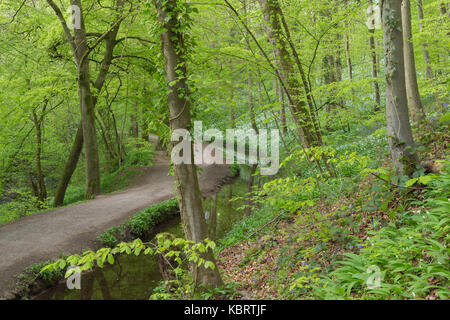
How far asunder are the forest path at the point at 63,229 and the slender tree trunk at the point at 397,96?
Answer: 2.69 meters

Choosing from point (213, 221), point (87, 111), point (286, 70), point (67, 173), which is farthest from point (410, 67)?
point (67, 173)

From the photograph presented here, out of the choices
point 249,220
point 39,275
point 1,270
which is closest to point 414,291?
point 249,220

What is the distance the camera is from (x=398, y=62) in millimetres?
3654

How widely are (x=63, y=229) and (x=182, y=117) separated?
251 inches

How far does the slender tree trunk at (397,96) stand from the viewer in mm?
3656

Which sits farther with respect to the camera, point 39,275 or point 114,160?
point 114,160

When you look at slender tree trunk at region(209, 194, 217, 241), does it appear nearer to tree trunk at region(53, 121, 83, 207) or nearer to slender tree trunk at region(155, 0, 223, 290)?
slender tree trunk at region(155, 0, 223, 290)

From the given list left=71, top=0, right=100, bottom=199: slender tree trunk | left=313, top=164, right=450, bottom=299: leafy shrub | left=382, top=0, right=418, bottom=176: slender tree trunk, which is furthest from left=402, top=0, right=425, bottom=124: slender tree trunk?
left=71, top=0, right=100, bottom=199: slender tree trunk

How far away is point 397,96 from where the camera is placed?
3703mm

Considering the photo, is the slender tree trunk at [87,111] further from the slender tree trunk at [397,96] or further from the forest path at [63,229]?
the slender tree trunk at [397,96]

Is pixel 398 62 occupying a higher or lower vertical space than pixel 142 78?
lower

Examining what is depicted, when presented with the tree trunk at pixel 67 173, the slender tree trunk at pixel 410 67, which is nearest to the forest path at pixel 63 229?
the tree trunk at pixel 67 173
